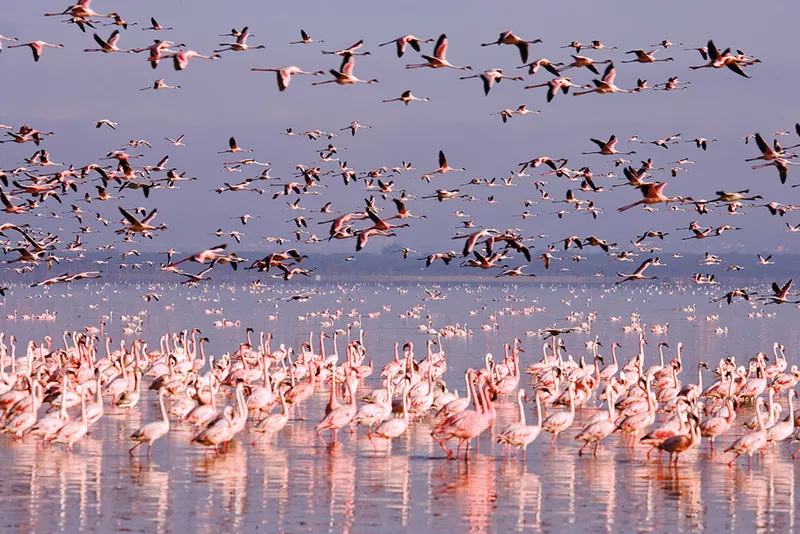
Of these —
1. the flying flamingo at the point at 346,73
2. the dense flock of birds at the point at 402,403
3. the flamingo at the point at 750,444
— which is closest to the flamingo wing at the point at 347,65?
the flying flamingo at the point at 346,73

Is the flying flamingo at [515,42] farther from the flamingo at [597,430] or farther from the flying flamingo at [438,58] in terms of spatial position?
the flamingo at [597,430]

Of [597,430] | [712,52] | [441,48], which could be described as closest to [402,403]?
[597,430]

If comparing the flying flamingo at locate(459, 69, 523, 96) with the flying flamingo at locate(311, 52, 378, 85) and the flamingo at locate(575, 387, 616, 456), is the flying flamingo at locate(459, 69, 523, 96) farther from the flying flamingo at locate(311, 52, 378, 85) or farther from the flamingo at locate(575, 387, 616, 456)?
the flamingo at locate(575, 387, 616, 456)

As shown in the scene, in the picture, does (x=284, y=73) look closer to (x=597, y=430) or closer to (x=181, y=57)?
(x=181, y=57)

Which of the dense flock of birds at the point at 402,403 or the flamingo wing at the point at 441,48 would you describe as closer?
the dense flock of birds at the point at 402,403

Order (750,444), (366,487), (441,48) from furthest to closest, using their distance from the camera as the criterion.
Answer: (441,48) → (750,444) → (366,487)

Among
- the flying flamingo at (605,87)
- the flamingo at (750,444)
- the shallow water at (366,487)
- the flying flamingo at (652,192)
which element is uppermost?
the flying flamingo at (605,87)

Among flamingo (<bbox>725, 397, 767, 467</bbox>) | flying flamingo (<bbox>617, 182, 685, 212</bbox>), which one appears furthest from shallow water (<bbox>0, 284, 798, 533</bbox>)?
flying flamingo (<bbox>617, 182, 685, 212</bbox>)

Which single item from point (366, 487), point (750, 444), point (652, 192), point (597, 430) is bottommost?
point (366, 487)

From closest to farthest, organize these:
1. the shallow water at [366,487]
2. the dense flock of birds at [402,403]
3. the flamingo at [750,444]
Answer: the shallow water at [366,487]
the flamingo at [750,444]
the dense flock of birds at [402,403]

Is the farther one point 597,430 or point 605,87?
point 605,87

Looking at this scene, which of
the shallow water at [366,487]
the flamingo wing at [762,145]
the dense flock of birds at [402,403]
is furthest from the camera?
the flamingo wing at [762,145]

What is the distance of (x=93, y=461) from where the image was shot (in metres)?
19.9

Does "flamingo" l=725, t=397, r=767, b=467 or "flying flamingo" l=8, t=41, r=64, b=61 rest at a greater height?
"flying flamingo" l=8, t=41, r=64, b=61
